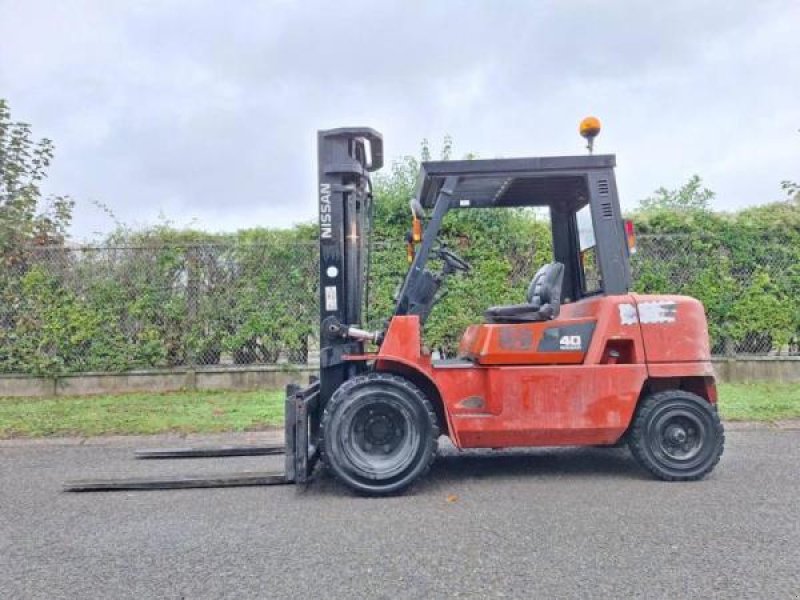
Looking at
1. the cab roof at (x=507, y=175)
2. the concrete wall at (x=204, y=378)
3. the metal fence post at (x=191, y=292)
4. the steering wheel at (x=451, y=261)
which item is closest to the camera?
the cab roof at (x=507, y=175)

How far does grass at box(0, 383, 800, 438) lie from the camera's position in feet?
23.4

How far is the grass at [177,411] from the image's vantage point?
713 cm

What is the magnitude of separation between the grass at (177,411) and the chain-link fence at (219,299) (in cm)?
70

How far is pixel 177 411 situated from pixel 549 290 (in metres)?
5.06

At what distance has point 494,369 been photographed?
4.74 meters

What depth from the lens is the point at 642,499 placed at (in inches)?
169

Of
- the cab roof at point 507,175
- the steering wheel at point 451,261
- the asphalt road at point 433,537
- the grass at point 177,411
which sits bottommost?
the asphalt road at point 433,537

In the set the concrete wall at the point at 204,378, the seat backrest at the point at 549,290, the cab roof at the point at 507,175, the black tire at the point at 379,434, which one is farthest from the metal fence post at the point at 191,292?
the seat backrest at the point at 549,290

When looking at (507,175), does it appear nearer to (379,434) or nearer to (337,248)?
(337,248)

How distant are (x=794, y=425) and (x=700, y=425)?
300 cm

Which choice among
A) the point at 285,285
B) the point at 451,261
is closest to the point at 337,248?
the point at 451,261

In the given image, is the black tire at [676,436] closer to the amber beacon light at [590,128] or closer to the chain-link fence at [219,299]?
the amber beacon light at [590,128]

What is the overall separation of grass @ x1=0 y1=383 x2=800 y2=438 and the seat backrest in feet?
11.5

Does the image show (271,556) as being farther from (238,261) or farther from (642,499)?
(238,261)
